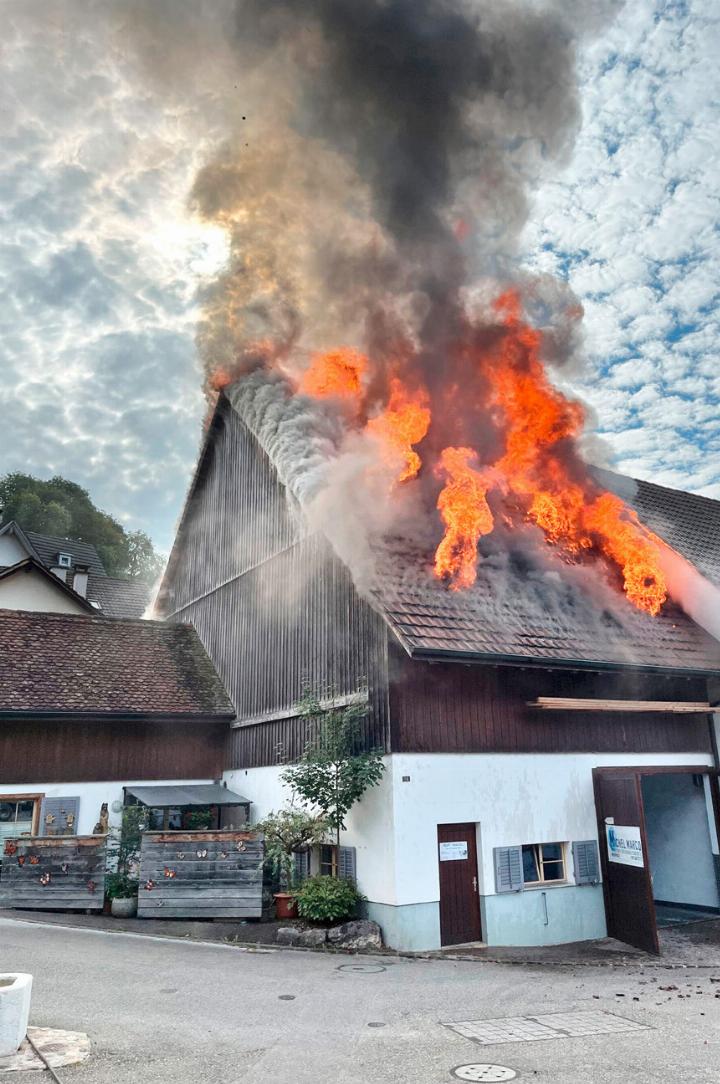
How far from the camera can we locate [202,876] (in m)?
13.9

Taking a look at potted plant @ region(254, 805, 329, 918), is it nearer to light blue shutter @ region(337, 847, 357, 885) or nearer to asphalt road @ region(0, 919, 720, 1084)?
light blue shutter @ region(337, 847, 357, 885)

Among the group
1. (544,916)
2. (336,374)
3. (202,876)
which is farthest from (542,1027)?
(336,374)

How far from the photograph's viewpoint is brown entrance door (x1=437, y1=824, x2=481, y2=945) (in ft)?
40.6

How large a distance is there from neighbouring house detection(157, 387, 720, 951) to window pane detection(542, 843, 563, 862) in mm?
47

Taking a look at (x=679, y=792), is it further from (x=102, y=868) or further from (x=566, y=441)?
(x=102, y=868)

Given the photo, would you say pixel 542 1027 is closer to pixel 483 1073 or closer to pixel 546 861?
pixel 483 1073

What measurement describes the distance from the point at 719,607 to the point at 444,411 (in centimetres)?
778

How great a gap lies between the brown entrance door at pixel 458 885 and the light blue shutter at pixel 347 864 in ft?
5.24

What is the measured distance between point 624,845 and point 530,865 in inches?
68.3

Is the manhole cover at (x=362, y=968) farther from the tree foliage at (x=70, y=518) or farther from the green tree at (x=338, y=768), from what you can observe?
the tree foliage at (x=70, y=518)

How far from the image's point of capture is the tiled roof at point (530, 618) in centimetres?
1293

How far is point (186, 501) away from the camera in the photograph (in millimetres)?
23906

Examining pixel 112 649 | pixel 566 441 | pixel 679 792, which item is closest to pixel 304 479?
pixel 566 441

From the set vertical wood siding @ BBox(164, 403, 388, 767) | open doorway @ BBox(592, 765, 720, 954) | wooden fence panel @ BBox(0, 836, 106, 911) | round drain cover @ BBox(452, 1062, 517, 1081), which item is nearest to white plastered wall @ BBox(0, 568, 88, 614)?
vertical wood siding @ BBox(164, 403, 388, 767)
